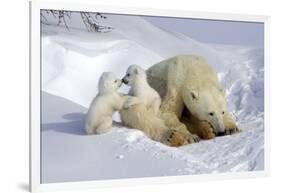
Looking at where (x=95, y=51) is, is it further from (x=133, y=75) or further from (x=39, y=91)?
(x=39, y=91)

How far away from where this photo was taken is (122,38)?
2.60 m

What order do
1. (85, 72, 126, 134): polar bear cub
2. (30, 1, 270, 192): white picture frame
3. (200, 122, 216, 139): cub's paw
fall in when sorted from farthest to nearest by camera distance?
(200, 122, 216, 139): cub's paw
(85, 72, 126, 134): polar bear cub
(30, 1, 270, 192): white picture frame

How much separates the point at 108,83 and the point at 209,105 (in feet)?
1.85

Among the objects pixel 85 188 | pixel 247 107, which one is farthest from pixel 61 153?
A: pixel 247 107

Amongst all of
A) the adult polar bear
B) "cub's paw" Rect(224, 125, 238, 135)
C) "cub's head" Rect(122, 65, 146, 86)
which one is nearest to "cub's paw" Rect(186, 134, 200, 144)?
the adult polar bear

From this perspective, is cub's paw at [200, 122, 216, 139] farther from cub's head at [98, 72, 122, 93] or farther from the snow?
cub's head at [98, 72, 122, 93]

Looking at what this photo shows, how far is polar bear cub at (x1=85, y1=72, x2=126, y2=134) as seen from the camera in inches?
98.6

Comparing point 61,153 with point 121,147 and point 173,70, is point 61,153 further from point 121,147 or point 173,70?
point 173,70

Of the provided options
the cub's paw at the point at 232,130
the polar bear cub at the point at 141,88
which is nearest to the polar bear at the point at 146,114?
the polar bear cub at the point at 141,88

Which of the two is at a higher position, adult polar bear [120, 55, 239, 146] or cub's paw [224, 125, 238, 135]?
adult polar bear [120, 55, 239, 146]

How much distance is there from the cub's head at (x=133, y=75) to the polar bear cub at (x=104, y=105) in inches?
2.2

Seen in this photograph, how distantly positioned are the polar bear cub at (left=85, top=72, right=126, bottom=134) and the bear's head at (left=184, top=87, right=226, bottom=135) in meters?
0.39

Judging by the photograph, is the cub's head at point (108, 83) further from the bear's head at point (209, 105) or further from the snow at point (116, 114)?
the bear's head at point (209, 105)

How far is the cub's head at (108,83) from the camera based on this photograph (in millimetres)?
2523
